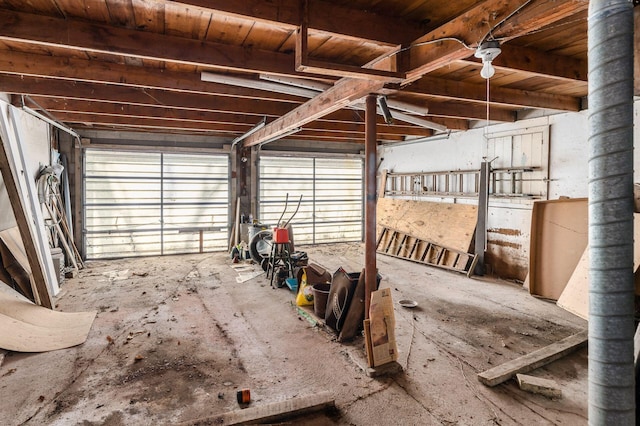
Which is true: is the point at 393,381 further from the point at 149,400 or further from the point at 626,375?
the point at 626,375

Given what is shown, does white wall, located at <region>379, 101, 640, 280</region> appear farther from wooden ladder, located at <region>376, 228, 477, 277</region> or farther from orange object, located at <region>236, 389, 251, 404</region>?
orange object, located at <region>236, 389, 251, 404</region>

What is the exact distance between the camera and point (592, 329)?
99 centimetres

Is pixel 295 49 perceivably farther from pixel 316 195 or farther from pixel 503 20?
pixel 316 195

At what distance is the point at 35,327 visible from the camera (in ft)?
10.7

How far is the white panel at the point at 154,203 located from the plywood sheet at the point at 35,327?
3.66 meters

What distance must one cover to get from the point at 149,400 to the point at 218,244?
564cm

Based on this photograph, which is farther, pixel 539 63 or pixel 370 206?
pixel 370 206

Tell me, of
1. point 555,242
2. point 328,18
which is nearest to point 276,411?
point 328,18

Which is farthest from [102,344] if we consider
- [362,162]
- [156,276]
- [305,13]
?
[362,162]

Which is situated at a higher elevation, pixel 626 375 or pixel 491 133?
pixel 491 133

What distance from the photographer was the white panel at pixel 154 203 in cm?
696

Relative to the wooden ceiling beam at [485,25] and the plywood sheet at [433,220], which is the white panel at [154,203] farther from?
the wooden ceiling beam at [485,25]

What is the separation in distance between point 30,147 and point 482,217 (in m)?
6.95

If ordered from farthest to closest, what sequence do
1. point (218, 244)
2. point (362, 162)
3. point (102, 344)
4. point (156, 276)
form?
point (362, 162) < point (218, 244) < point (156, 276) < point (102, 344)
